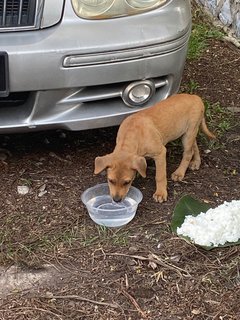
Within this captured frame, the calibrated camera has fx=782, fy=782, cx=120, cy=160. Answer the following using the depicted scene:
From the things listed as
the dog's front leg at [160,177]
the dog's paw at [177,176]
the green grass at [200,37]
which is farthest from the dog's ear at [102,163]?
the green grass at [200,37]

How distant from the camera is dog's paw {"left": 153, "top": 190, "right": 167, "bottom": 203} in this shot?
4.27m

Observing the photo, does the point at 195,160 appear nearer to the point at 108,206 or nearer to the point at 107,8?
the point at 108,206

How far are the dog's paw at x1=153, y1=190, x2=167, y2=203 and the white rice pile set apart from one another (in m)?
0.30

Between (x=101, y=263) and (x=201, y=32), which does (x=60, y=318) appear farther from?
(x=201, y=32)

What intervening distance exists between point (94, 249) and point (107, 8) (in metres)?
1.28

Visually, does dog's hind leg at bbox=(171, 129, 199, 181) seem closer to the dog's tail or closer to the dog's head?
the dog's tail

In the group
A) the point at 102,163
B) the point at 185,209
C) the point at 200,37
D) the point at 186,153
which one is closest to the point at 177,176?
the point at 186,153

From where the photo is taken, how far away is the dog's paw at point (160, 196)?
427 cm

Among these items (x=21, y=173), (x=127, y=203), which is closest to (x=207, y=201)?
(x=127, y=203)

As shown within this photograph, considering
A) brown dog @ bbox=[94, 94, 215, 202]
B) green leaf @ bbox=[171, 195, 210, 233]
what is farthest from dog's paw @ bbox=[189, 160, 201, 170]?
green leaf @ bbox=[171, 195, 210, 233]

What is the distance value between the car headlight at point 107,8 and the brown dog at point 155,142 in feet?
1.82

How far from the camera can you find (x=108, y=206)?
4.21 meters

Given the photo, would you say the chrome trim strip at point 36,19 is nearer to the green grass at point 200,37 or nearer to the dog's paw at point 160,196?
the dog's paw at point 160,196

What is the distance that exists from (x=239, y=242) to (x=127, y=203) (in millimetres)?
674
